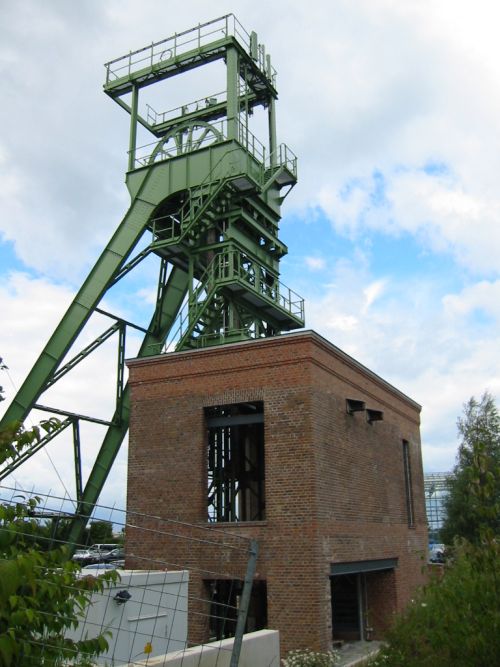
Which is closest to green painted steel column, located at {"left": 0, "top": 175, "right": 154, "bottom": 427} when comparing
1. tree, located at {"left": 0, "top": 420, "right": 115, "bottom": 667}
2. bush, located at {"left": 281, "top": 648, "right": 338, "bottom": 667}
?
bush, located at {"left": 281, "top": 648, "right": 338, "bottom": 667}

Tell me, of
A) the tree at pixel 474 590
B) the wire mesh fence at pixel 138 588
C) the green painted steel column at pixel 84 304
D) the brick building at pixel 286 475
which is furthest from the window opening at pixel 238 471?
the tree at pixel 474 590

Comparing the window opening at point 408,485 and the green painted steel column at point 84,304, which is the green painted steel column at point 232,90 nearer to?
the green painted steel column at point 84,304

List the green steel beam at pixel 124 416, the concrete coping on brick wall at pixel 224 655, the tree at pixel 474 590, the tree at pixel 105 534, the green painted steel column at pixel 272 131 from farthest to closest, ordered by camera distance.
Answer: the green painted steel column at pixel 272 131 < the green steel beam at pixel 124 416 < the concrete coping on brick wall at pixel 224 655 < the tree at pixel 474 590 < the tree at pixel 105 534

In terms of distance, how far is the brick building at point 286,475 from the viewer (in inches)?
557

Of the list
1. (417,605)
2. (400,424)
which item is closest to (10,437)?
(417,605)

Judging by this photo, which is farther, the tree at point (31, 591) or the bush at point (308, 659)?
the bush at point (308, 659)

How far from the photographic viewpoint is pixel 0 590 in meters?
2.93

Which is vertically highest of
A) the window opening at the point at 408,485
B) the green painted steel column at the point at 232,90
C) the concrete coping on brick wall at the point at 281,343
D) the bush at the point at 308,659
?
the green painted steel column at the point at 232,90

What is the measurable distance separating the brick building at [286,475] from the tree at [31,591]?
10.7m

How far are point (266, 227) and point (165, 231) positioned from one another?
3.36 meters

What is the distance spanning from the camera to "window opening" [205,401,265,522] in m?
18.8

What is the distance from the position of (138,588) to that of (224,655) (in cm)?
524

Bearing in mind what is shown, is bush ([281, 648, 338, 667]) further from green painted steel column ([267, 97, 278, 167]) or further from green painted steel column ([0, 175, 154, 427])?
green painted steel column ([267, 97, 278, 167])

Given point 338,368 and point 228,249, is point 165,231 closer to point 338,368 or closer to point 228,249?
point 228,249
